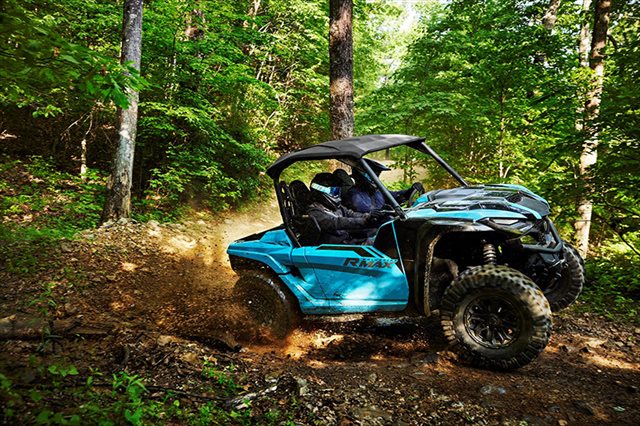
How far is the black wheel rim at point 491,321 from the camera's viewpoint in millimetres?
3229

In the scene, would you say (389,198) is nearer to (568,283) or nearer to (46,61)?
(568,283)

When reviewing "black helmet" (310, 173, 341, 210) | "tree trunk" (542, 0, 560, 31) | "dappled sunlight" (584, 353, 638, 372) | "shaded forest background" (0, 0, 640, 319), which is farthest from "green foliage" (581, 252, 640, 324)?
"tree trunk" (542, 0, 560, 31)

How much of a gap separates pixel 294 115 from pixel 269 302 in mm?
10727

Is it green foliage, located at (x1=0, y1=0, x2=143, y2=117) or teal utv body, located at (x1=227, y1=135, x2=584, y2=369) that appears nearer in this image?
green foliage, located at (x1=0, y1=0, x2=143, y2=117)

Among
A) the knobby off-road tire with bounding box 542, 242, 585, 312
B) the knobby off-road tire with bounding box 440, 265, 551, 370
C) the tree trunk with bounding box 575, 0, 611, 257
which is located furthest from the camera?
the tree trunk with bounding box 575, 0, 611, 257

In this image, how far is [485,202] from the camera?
3.58 metres

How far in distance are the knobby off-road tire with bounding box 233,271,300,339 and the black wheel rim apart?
6.36 ft

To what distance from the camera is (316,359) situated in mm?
3980

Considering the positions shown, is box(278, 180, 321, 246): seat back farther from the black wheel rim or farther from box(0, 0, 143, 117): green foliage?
box(0, 0, 143, 117): green foliage

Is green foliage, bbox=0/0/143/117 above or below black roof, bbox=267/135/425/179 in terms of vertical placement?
above

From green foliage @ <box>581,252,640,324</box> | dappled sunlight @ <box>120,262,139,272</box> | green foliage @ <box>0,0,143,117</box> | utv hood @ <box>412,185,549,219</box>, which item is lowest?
dappled sunlight @ <box>120,262,139,272</box>

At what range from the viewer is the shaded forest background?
525 centimetres

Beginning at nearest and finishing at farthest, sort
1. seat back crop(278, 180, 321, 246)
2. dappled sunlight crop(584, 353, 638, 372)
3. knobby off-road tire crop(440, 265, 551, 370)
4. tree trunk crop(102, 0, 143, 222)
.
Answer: knobby off-road tire crop(440, 265, 551, 370), dappled sunlight crop(584, 353, 638, 372), seat back crop(278, 180, 321, 246), tree trunk crop(102, 0, 143, 222)

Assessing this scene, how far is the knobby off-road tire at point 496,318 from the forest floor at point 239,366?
18cm
